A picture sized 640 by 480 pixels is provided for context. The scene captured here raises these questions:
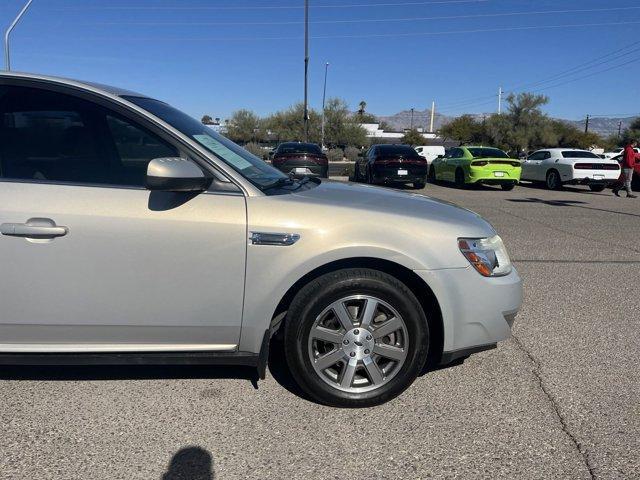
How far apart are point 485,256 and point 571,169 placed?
16416mm

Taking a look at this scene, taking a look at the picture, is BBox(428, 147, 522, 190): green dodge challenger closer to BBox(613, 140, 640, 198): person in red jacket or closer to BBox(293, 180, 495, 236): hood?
BBox(613, 140, 640, 198): person in red jacket

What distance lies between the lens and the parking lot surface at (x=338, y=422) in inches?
104

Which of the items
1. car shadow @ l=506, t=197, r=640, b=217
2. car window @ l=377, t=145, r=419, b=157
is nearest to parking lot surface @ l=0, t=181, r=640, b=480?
car shadow @ l=506, t=197, r=640, b=217

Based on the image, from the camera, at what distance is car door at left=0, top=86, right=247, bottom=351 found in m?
2.86

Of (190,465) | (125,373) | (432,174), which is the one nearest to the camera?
(190,465)

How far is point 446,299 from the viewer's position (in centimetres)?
310

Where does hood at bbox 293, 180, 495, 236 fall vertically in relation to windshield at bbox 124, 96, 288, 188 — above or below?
below

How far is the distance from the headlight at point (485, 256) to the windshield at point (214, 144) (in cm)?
123

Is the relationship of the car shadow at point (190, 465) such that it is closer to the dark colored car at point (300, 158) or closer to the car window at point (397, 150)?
the dark colored car at point (300, 158)

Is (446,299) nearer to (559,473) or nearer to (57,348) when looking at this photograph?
(559,473)

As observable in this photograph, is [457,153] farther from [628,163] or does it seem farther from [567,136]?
[567,136]

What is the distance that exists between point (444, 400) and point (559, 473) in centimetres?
82

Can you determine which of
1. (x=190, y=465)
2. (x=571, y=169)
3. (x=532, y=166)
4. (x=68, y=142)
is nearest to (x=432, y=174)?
(x=532, y=166)

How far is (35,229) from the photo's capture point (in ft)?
9.25
